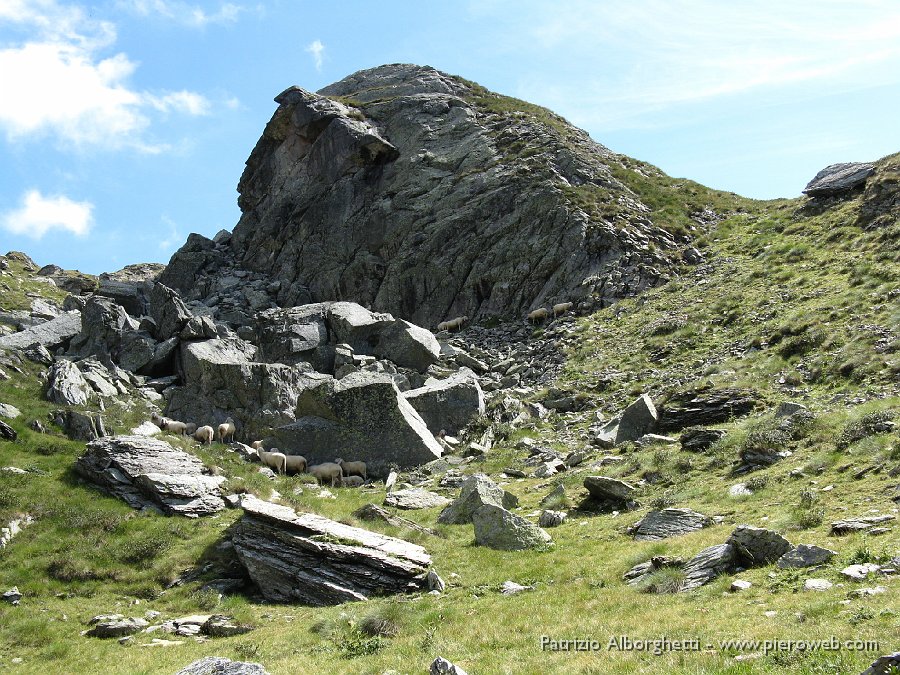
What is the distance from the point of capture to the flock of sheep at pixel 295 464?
30328 mm

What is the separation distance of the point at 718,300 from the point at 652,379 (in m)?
9.56

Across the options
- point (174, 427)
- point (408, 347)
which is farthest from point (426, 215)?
point (174, 427)

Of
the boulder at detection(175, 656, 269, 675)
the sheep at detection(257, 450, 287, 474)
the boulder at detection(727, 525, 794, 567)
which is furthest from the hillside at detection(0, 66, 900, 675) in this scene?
the boulder at detection(175, 656, 269, 675)

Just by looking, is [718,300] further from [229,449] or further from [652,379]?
[229,449]

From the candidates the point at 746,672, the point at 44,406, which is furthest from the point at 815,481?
the point at 44,406

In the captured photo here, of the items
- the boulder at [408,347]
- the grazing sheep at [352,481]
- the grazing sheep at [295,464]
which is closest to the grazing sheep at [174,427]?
the grazing sheep at [295,464]

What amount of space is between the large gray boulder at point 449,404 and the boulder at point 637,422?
9.71m

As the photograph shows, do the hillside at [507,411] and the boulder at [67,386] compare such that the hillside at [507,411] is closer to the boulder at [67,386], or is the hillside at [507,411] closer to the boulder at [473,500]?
the boulder at [67,386]

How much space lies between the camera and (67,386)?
33250 mm

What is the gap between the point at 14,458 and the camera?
24.2m

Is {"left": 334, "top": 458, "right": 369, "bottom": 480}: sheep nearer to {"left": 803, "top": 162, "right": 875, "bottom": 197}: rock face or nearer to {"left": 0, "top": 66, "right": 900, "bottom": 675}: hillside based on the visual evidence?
{"left": 0, "top": 66, "right": 900, "bottom": 675}: hillside

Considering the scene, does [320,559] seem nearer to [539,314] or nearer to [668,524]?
[668,524]

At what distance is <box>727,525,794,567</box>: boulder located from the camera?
1314cm

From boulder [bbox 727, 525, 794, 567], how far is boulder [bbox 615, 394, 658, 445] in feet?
48.0
